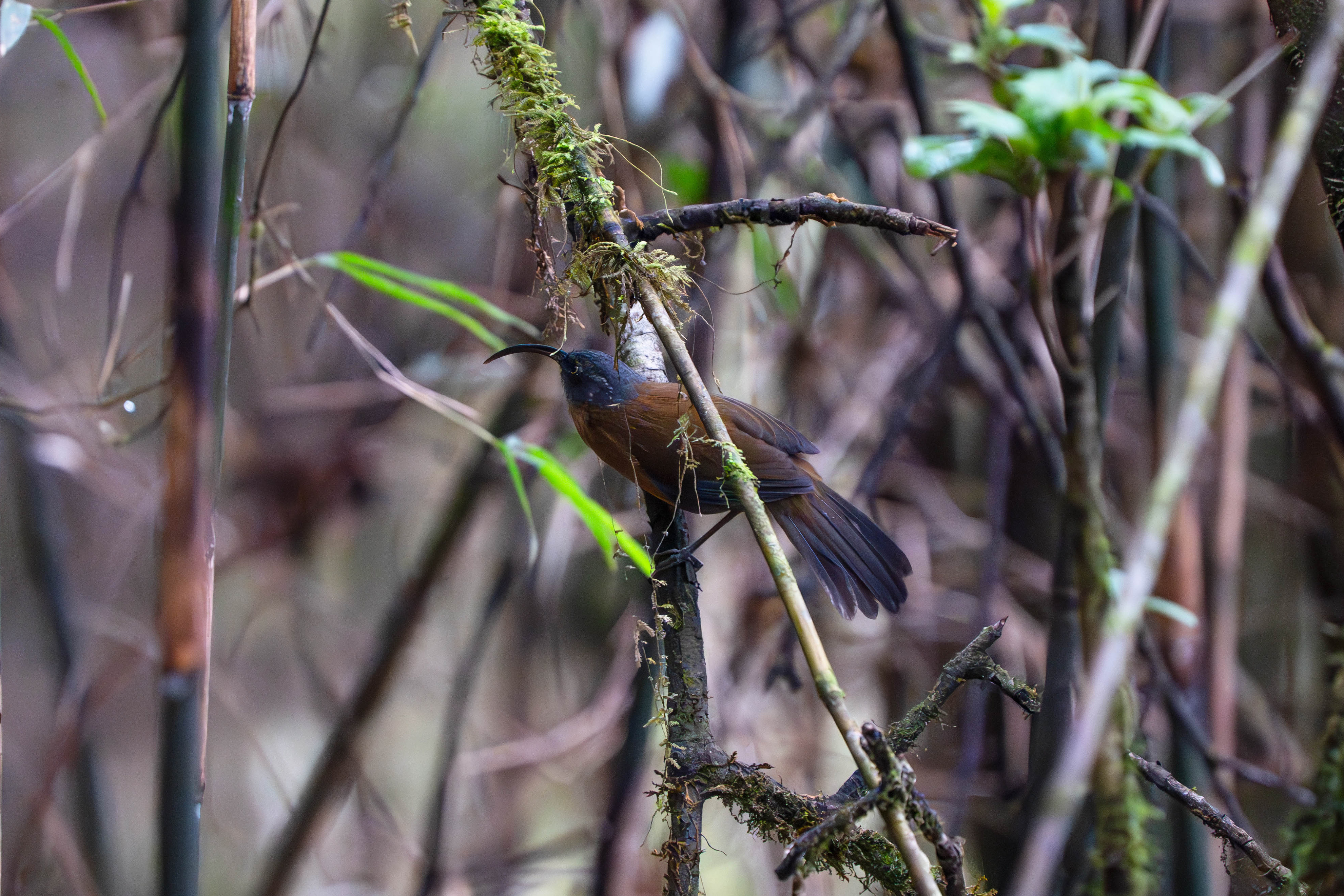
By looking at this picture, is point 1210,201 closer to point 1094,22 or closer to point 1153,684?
point 1094,22

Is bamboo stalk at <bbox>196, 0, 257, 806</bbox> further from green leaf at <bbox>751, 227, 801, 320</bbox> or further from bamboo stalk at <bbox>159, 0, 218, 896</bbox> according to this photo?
green leaf at <bbox>751, 227, 801, 320</bbox>

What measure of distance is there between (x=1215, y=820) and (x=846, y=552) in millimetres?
561

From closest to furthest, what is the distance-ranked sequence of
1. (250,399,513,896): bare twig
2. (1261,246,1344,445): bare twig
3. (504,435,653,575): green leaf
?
(504,435,653,575): green leaf → (1261,246,1344,445): bare twig → (250,399,513,896): bare twig

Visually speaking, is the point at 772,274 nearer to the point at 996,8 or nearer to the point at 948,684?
the point at 948,684

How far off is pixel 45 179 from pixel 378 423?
2.26 ft

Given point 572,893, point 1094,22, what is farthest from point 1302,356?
point 572,893

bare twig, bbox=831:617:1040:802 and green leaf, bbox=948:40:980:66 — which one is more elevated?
green leaf, bbox=948:40:980:66

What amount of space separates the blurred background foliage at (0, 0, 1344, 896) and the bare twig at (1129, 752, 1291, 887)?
0.84 m

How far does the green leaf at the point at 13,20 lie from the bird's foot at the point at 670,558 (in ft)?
2.71

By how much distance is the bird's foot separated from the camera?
36.2 inches

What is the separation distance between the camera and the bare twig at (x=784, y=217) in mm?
679

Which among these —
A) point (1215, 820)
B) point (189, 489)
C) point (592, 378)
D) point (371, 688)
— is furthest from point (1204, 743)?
point (189, 489)

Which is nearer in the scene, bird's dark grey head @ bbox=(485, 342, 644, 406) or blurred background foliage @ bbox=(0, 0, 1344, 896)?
bird's dark grey head @ bbox=(485, 342, 644, 406)

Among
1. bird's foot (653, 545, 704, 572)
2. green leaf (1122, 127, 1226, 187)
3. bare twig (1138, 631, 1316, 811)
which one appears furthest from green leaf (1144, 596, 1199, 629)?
bare twig (1138, 631, 1316, 811)
